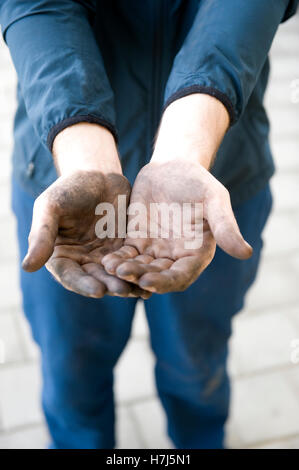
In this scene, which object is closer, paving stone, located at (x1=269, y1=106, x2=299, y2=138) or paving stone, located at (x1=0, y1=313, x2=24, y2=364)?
paving stone, located at (x1=0, y1=313, x2=24, y2=364)

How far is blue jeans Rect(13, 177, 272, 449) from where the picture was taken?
1058 mm

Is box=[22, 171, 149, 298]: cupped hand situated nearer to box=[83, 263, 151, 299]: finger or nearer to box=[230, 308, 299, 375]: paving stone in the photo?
box=[83, 263, 151, 299]: finger

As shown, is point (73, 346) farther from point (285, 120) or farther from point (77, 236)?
point (285, 120)

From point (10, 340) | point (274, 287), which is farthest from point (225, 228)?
point (274, 287)

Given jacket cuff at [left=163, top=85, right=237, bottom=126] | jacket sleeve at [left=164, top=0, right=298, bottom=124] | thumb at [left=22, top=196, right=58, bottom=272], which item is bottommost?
thumb at [left=22, top=196, right=58, bottom=272]

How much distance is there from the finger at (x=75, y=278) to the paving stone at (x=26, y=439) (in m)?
0.86

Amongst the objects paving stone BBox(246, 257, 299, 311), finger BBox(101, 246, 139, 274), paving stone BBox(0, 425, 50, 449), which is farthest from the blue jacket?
paving stone BBox(246, 257, 299, 311)

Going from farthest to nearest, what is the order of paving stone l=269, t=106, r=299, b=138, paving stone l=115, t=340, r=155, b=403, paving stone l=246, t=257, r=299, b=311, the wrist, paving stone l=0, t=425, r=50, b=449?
paving stone l=269, t=106, r=299, b=138, paving stone l=246, t=257, r=299, b=311, paving stone l=115, t=340, r=155, b=403, paving stone l=0, t=425, r=50, b=449, the wrist

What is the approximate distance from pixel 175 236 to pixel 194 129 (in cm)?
18

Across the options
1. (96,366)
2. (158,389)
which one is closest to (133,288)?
(96,366)

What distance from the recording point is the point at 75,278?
0.71 m

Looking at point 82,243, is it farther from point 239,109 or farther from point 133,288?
point 239,109

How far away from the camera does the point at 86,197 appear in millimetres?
788

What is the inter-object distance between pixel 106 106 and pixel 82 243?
0.23m
